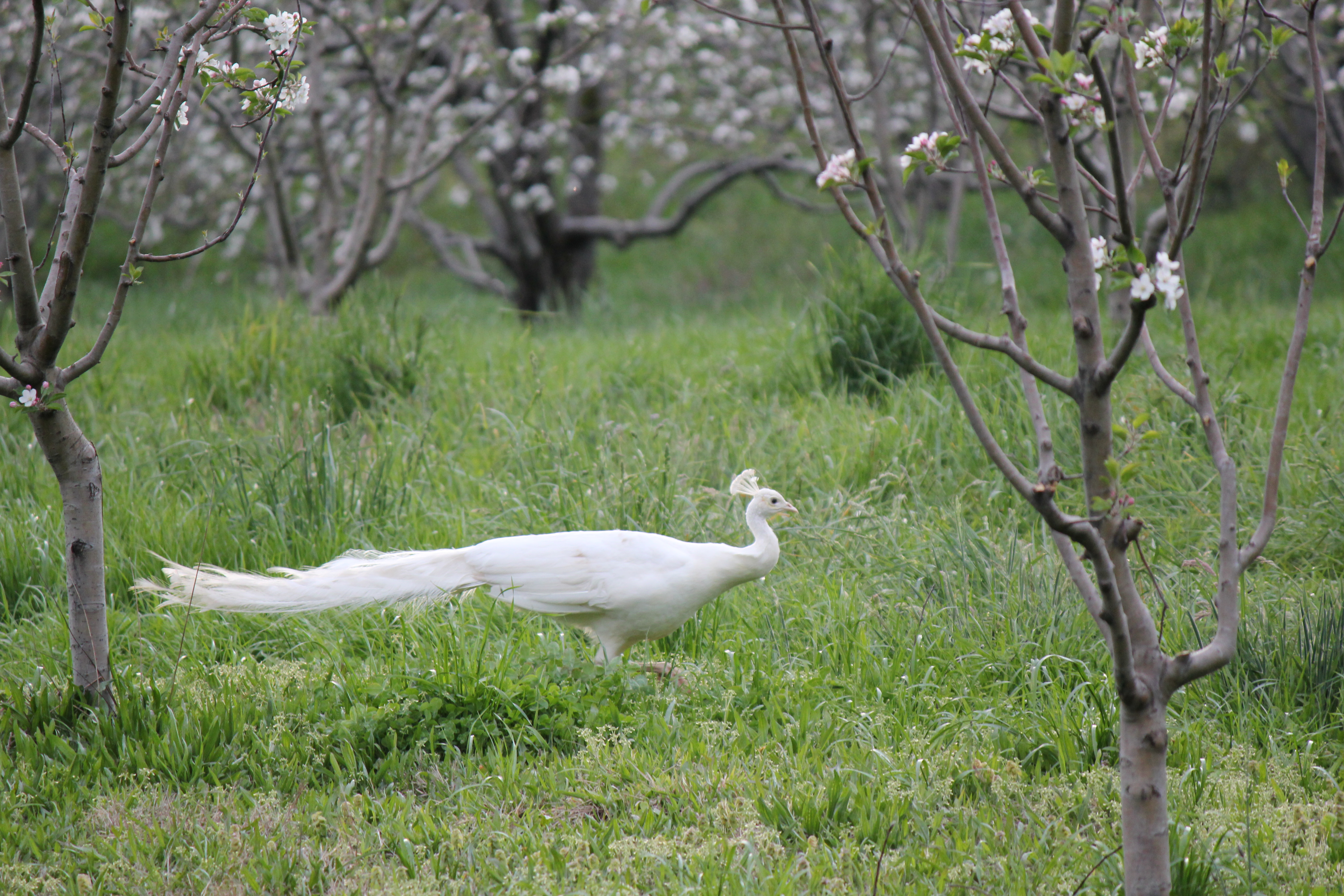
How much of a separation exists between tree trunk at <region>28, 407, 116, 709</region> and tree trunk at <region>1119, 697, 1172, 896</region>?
258 cm

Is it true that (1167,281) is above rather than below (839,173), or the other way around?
below

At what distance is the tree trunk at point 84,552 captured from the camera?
9.34ft

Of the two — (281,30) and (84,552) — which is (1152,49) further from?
(84,552)

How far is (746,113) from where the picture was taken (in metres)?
11.0

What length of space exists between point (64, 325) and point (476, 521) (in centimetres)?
190

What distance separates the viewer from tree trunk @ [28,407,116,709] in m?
2.85

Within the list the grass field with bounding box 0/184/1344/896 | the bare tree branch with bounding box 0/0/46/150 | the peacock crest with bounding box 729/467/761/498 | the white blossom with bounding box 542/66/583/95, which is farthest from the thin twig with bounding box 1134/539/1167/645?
the white blossom with bounding box 542/66/583/95

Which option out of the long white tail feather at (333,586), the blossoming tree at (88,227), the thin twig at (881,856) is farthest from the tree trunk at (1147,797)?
the blossoming tree at (88,227)

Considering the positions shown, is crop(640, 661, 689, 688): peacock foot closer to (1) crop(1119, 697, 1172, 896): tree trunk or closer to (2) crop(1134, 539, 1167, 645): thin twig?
(2) crop(1134, 539, 1167, 645): thin twig

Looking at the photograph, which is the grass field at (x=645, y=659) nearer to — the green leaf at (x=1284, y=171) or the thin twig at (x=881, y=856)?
the thin twig at (x=881, y=856)

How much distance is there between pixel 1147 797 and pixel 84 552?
2679mm

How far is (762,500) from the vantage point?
3246 mm

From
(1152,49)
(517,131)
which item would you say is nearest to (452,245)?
(517,131)

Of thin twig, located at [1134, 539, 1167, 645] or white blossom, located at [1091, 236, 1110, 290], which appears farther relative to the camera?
thin twig, located at [1134, 539, 1167, 645]
